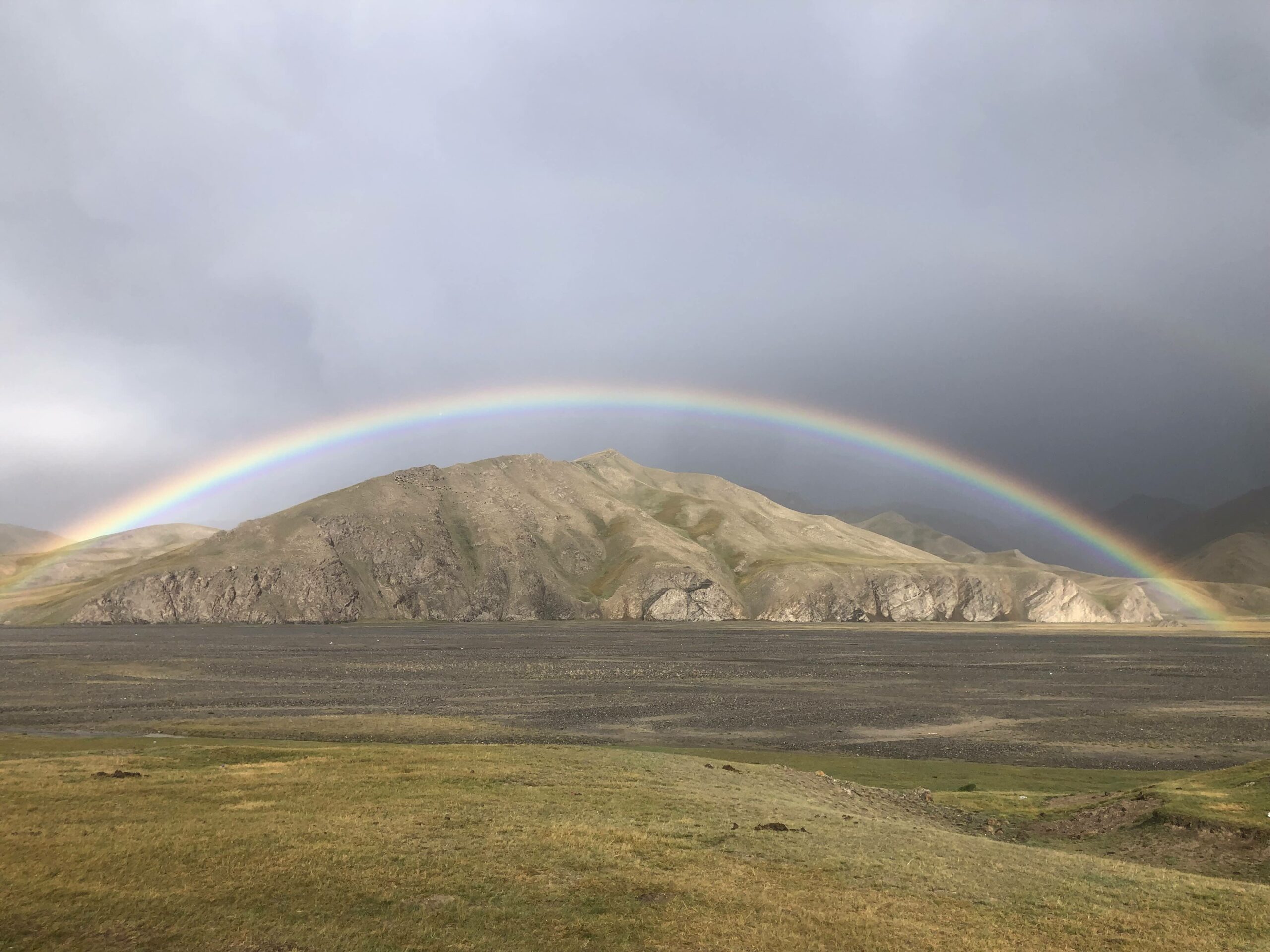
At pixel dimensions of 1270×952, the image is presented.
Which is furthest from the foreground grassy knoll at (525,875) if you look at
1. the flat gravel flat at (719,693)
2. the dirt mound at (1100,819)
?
Result: the flat gravel flat at (719,693)

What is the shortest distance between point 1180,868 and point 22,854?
81.2ft

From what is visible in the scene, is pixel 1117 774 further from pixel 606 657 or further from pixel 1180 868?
pixel 606 657

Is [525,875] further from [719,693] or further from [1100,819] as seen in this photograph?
[719,693]

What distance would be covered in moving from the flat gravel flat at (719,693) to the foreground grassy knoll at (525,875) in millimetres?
25099

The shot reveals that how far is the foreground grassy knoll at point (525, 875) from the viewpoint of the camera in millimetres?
12930

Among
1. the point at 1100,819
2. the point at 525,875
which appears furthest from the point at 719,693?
the point at 525,875

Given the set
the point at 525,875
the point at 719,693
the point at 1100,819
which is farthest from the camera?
the point at 719,693

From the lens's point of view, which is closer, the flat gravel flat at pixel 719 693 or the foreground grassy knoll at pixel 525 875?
the foreground grassy knoll at pixel 525 875

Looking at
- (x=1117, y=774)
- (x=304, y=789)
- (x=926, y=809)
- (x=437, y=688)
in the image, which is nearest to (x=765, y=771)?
(x=926, y=809)

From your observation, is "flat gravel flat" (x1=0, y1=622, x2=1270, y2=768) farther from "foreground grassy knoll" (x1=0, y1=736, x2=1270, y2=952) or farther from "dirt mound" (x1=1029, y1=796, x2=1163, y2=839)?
"foreground grassy knoll" (x1=0, y1=736, x2=1270, y2=952)

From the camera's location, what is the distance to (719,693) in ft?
238

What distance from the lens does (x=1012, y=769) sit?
4053 centimetres

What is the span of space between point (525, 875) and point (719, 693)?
2313 inches

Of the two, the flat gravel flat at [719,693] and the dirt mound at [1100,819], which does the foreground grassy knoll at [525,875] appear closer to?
the dirt mound at [1100,819]
